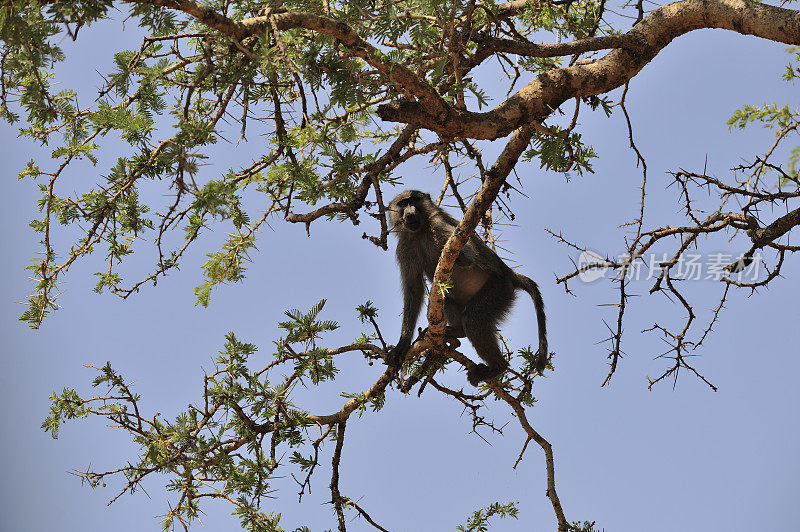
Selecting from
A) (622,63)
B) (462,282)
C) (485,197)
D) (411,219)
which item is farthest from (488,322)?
(622,63)

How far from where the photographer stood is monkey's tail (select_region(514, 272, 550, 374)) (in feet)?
15.3

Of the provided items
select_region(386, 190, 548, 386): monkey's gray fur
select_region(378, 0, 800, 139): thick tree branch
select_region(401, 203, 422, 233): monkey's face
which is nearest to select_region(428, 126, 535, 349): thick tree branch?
select_region(378, 0, 800, 139): thick tree branch

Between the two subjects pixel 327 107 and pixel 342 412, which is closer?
pixel 327 107

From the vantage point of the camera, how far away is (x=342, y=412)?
4285 mm

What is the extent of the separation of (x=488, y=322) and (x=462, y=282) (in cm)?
36

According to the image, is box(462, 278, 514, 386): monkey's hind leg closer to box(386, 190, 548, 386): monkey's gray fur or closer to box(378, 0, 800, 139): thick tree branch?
box(386, 190, 548, 386): monkey's gray fur

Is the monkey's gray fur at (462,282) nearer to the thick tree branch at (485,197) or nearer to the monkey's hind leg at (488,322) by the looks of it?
the monkey's hind leg at (488,322)

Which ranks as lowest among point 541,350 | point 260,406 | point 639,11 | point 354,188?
point 260,406

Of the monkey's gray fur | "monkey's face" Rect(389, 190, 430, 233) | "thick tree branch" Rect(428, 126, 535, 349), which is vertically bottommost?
"thick tree branch" Rect(428, 126, 535, 349)

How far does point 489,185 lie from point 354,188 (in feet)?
2.72

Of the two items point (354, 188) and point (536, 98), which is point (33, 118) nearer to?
point (354, 188)

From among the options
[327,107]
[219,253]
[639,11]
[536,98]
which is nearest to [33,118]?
[219,253]

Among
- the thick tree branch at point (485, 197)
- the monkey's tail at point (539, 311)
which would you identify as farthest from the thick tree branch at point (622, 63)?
the monkey's tail at point (539, 311)

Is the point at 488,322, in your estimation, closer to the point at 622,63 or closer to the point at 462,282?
the point at 462,282
